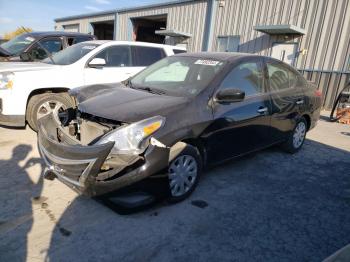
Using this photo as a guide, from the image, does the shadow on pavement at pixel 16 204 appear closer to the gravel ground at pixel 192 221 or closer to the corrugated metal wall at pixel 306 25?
the gravel ground at pixel 192 221

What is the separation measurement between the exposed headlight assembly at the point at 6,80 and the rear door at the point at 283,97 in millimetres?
4024

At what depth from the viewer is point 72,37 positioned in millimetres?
8031

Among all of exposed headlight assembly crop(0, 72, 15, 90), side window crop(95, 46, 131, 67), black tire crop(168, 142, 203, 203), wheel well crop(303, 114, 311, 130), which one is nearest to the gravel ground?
black tire crop(168, 142, 203, 203)

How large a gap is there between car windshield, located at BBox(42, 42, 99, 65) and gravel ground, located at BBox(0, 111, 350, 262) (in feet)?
7.02

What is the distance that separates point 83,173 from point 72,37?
20.5ft

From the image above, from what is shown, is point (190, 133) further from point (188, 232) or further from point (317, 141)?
point (317, 141)

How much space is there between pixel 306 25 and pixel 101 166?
38.3 feet

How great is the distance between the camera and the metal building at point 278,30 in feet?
36.8

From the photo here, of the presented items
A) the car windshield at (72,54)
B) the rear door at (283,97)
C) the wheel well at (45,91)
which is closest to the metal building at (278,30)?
the rear door at (283,97)

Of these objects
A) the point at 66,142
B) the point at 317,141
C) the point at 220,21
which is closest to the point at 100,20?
the point at 220,21

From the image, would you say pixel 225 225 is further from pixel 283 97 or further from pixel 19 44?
pixel 19 44

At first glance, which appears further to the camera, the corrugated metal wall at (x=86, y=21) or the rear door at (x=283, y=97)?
the corrugated metal wall at (x=86, y=21)

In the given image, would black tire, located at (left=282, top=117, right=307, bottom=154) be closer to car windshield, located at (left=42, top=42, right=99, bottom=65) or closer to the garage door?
car windshield, located at (left=42, top=42, right=99, bottom=65)

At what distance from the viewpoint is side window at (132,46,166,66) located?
6.72 m
